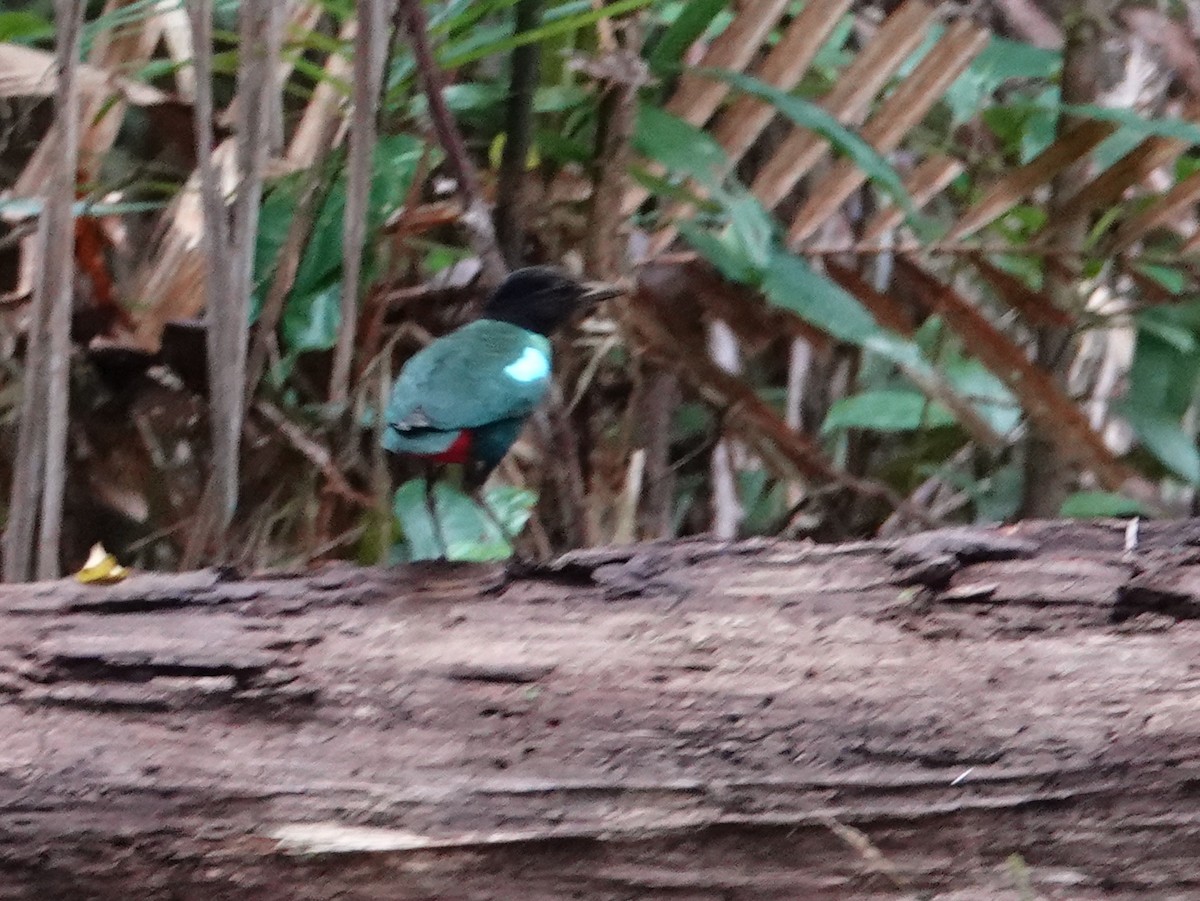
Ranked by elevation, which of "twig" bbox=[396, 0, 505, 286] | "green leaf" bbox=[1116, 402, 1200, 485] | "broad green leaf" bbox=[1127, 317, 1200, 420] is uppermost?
"twig" bbox=[396, 0, 505, 286]

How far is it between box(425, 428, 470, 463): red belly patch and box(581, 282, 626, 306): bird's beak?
1.56 ft

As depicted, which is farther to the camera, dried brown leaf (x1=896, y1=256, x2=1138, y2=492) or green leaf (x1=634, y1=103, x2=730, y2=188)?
dried brown leaf (x1=896, y1=256, x2=1138, y2=492)

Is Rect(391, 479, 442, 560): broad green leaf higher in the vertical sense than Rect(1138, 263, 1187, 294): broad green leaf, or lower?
lower

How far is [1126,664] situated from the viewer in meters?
1.56

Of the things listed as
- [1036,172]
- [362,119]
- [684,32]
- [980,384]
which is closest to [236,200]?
[362,119]

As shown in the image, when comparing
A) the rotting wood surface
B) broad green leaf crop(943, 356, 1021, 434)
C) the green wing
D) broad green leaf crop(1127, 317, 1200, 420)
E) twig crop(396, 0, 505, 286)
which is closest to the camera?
the rotting wood surface

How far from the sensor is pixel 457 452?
6.23 feet

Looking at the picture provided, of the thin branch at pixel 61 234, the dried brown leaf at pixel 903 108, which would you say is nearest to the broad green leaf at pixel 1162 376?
the dried brown leaf at pixel 903 108

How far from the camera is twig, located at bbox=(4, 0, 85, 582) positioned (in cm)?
190

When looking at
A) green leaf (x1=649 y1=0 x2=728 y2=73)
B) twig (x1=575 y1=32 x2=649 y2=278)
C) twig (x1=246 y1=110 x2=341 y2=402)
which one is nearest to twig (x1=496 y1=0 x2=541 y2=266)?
twig (x1=575 y1=32 x2=649 y2=278)

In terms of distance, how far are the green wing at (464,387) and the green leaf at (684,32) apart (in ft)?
2.36

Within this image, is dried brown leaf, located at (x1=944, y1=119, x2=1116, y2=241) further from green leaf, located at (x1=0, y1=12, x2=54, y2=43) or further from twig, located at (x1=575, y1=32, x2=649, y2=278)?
green leaf, located at (x1=0, y1=12, x2=54, y2=43)

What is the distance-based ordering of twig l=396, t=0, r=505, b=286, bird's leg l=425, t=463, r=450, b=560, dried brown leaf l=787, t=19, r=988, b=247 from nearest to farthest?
twig l=396, t=0, r=505, b=286 → bird's leg l=425, t=463, r=450, b=560 → dried brown leaf l=787, t=19, r=988, b=247

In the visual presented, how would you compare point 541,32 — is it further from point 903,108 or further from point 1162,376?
point 1162,376
